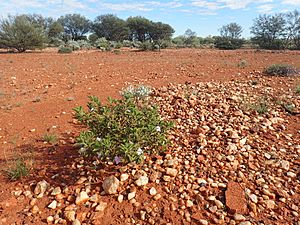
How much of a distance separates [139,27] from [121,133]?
4089cm

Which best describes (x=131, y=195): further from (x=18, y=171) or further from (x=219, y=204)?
(x=18, y=171)

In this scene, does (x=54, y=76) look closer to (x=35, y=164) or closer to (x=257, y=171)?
(x=35, y=164)

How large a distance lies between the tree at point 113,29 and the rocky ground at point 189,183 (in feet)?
131

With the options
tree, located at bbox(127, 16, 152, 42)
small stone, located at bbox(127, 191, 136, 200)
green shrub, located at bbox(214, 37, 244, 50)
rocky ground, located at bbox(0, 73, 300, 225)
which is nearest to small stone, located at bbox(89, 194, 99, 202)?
rocky ground, located at bbox(0, 73, 300, 225)

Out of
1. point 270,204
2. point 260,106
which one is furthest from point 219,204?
point 260,106

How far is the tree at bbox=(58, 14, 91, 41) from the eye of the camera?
4700 cm

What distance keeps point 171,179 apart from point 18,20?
21.9 m

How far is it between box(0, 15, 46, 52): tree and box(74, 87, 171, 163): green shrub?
1913 centimetres

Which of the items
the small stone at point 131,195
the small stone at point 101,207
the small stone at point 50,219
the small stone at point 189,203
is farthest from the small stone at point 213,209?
the small stone at point 50,219

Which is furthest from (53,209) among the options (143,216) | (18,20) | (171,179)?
(18,20)

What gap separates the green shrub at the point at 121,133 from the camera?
2.77 meters

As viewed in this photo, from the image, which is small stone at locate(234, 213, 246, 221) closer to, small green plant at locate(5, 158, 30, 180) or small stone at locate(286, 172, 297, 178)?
small stone at locate(286, 172, 297, 178)

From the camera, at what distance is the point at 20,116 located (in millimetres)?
4820

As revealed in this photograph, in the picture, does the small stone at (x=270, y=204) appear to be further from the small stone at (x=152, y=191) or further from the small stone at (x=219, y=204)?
the small stone at (x=152, y=191)
